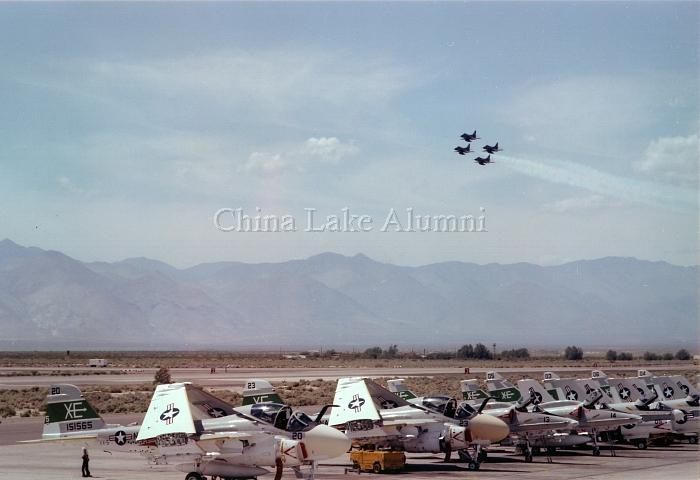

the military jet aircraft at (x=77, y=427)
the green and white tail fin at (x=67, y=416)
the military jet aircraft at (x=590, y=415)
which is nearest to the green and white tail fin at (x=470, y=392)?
the military jet aircraft at (x=590, y=415)

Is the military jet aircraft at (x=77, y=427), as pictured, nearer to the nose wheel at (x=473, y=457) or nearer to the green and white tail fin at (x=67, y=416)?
the green and white tail fin at (x=67, y=416)

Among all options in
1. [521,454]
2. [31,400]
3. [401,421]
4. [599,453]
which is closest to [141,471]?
[401,421]

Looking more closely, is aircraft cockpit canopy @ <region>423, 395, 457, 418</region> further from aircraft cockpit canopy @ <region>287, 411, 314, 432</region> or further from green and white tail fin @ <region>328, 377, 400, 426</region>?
aircraft cockpit canopy @ <region>287, 411, 314, 432</region>

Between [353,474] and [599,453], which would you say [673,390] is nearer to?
[599,453]

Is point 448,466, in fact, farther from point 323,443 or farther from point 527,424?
point 323,443

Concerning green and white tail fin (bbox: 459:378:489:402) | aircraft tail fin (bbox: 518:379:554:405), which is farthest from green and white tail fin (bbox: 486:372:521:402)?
green and white tail fin (bbox: 459:378:489:402)
